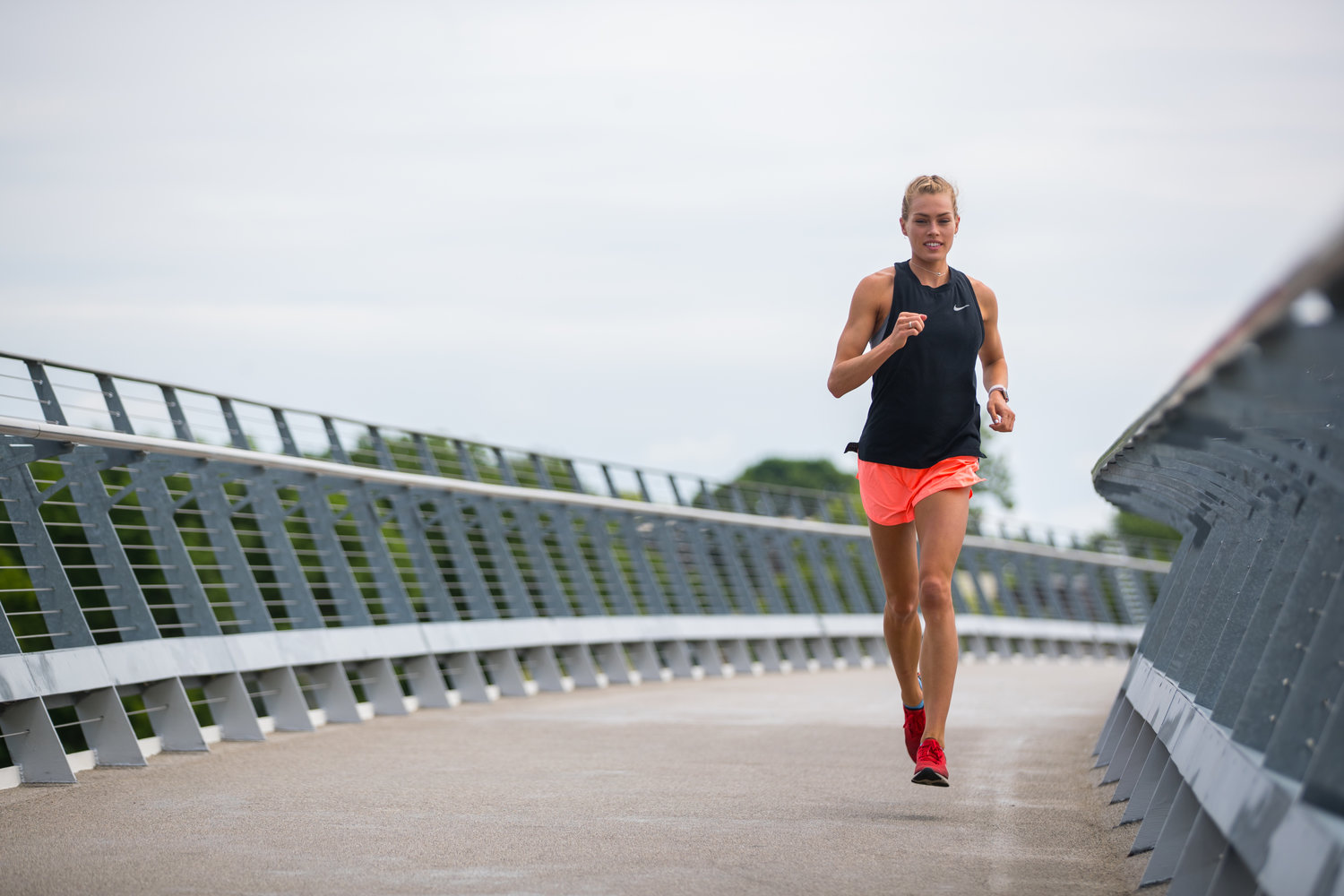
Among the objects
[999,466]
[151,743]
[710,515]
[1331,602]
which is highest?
[1331,602]

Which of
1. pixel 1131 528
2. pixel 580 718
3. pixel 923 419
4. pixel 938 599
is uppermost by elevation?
pixel 923 419

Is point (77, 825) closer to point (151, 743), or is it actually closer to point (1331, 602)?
point (151, 743)

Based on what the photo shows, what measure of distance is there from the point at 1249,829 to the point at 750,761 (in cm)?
478

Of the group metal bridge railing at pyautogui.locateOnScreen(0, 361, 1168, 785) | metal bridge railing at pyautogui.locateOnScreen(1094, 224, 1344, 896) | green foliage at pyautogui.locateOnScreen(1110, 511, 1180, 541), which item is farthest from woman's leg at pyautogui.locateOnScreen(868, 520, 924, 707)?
green foliage at pyautogui.locateOnScreen(1110, 511, 1180, 541)

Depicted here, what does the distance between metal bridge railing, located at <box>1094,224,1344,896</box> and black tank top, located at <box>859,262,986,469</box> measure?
1.80 ft

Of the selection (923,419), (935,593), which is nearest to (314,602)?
(923,419)

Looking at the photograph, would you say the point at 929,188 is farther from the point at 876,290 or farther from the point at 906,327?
the point at 906,327

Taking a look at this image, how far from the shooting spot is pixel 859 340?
588 cm

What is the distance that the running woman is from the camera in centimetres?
564

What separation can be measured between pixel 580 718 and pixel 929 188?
18.6ft

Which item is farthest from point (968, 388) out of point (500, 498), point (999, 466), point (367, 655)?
point (999, 466)

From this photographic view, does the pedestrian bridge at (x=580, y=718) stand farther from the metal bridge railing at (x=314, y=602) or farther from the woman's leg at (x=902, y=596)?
the woman's leg at (x=902, y=596)

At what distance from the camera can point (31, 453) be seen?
7.25 m

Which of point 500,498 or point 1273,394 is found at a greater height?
point 1273,394
